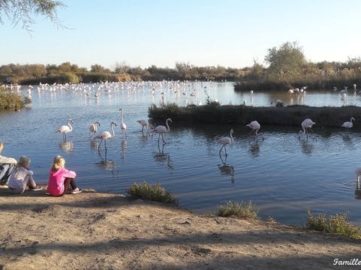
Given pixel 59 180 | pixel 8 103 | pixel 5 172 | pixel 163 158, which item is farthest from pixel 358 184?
pixel 8 103

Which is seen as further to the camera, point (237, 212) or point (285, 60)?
point (285, 60)

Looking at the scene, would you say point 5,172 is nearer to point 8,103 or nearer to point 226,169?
point 226,169

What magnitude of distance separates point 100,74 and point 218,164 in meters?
78.5

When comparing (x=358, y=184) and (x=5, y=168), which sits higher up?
(x=5, y=168)

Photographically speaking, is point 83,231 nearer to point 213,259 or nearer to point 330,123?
point 213,259

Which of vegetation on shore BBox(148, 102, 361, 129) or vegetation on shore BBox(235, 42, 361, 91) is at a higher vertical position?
vegetation on shore BBox(235, 42, 361, 91)

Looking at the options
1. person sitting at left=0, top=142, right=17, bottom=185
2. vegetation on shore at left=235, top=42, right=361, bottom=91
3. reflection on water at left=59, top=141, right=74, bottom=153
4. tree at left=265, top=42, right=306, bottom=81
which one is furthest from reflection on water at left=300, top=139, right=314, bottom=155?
tree at left=265, top=42, right=306, bottom=81

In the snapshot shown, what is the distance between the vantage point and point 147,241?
7.14 metres

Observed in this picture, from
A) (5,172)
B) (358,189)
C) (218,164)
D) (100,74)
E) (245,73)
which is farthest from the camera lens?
(100,74)

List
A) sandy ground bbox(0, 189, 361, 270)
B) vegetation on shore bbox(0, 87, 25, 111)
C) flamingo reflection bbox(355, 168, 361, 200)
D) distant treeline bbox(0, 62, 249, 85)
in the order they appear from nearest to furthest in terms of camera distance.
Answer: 1. sandy ground bbox(0, 189, 361, 270)
2. flamingo reflection bbox(355, 168, 361, 200)
3. vegetation on shore bbox(0, 87, 25, 111)
4. distant treeline bbox(0, 62, 249, 85)

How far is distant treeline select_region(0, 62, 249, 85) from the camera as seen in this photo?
278ft

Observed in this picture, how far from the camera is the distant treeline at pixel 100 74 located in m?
84.8

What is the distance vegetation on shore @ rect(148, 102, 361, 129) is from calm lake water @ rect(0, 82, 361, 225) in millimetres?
1374

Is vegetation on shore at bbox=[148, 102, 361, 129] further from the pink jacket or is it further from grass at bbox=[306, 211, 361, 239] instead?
the pink jacket
